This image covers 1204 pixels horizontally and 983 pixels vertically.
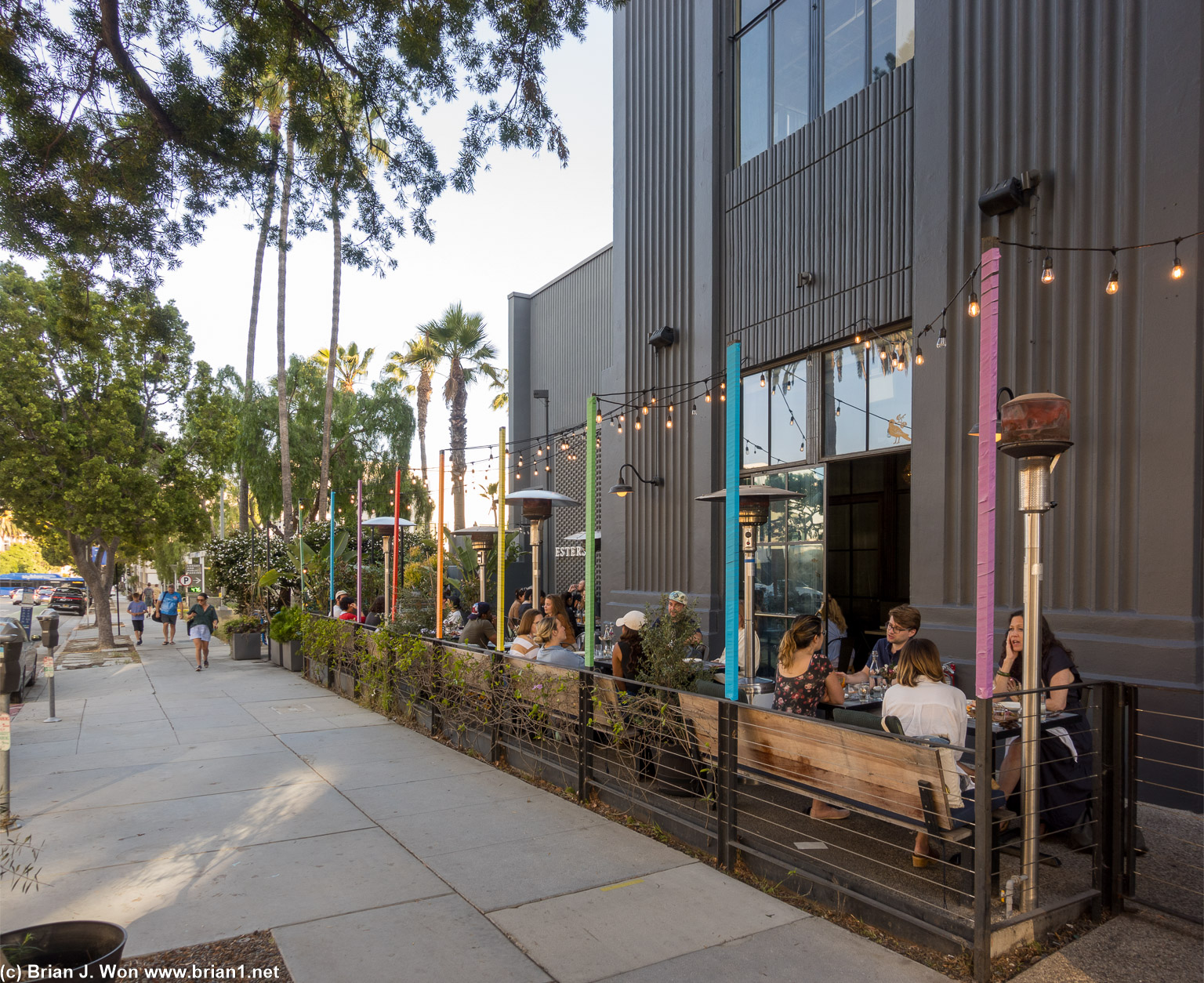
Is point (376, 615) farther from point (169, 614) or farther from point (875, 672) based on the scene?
point (169, 614)

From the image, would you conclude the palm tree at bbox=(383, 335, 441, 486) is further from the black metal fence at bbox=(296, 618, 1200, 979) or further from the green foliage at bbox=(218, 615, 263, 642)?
the black metal fence at bbox=(296, 618, 1200, 979)

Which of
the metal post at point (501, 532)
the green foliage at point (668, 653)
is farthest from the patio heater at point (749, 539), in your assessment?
the metal post at point (501, 532)

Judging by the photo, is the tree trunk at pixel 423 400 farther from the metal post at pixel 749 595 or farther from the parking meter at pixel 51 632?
the metal post at pixel 749 595

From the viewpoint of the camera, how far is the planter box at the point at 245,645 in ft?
56.6

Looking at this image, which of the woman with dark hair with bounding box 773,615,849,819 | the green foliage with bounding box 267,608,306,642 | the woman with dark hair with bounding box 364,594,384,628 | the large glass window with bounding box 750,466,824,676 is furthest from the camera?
the green foliage with bounding box 267,608,306,642

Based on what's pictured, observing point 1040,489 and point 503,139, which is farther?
point 503,139

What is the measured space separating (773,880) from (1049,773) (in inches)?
69.1

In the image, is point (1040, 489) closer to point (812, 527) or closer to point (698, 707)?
point (698, 707)

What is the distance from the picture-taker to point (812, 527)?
10672mm

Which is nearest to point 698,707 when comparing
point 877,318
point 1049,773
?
point 1049,773

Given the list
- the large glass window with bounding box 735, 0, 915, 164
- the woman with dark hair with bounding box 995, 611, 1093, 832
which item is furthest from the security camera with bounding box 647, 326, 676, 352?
the woman with dark hair with bounding box 995, 611, 1093, 832

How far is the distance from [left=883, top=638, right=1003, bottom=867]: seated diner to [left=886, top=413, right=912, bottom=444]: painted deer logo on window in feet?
15.7

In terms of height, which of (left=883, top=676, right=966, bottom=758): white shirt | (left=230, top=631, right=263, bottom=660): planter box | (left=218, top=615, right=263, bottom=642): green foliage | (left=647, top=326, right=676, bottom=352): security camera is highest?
(left=647, top=326, right=676, bottom=352): security camera

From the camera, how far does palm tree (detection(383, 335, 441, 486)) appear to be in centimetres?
3119
